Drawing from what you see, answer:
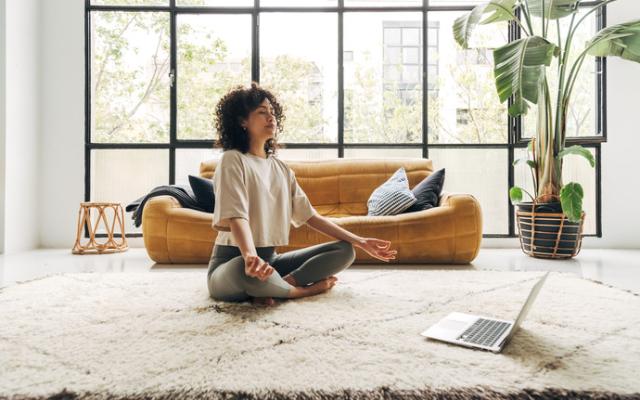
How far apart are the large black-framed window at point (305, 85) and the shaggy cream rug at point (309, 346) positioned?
229 cm

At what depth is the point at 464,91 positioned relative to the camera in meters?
4.31

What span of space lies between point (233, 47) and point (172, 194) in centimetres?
184

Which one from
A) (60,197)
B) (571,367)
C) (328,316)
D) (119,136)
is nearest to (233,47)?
(119,136)

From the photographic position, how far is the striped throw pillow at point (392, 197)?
324cm

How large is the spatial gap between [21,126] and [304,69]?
8.67 ft

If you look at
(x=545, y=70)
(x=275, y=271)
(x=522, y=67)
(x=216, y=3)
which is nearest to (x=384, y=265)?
(x=275, y=271)

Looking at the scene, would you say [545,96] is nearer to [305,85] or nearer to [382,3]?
[382,3]

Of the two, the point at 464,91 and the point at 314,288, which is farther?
the point at 464,91

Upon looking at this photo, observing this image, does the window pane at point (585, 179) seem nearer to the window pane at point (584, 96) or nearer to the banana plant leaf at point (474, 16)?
the window pane at point (584, 96)

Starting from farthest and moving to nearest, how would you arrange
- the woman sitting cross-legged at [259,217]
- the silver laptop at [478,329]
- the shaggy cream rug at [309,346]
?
1. the woman sitting cross-legged at [259,217]
2. the silver laptop at [478,329]
3. the shaggy cream rug at [309,346]

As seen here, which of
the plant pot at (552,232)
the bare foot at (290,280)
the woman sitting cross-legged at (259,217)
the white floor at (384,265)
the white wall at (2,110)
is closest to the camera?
the woman sitting cross-legged at (259,217)

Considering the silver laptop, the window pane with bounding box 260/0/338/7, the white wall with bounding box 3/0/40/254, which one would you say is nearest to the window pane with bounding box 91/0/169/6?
the white wall with bounding box 3/0/40/254

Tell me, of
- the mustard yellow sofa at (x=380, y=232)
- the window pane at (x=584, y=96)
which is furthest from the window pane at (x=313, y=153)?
the window pane at (x=584, y=96)

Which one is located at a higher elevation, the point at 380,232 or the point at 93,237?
the point at 380,232
